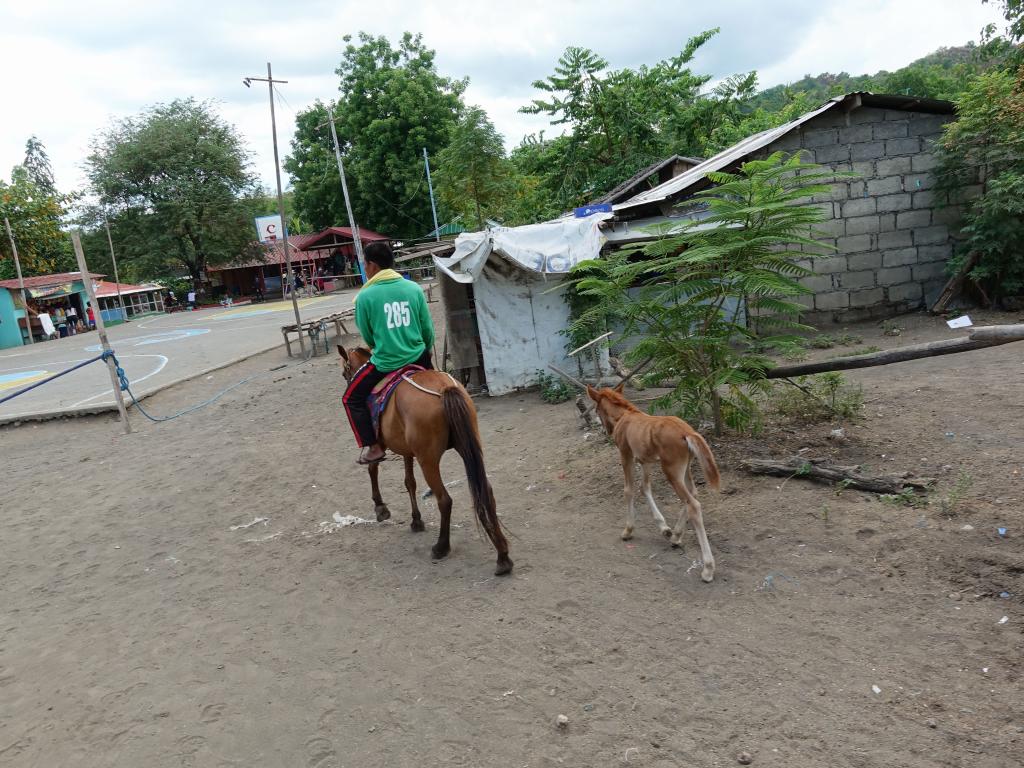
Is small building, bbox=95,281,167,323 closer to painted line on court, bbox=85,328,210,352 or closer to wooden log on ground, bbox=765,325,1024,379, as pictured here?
painted line on court, bbox=85,328,210,352

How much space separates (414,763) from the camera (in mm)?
3174

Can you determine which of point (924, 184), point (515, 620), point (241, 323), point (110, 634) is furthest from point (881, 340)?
point (241, 323)

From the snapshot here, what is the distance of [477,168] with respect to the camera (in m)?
18.0

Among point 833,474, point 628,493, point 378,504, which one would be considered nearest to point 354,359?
point 378,504

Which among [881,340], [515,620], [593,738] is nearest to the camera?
[593,738]

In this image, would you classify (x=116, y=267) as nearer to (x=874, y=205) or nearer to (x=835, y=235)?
(x=835, y=235)

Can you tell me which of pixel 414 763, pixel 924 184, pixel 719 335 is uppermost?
pixel 924 184

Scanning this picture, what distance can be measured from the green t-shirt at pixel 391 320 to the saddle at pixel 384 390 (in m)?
0.09

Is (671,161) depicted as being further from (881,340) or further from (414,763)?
(414,763)

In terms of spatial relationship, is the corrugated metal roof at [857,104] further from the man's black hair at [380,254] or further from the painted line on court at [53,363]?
the painted line on court at [53,363]

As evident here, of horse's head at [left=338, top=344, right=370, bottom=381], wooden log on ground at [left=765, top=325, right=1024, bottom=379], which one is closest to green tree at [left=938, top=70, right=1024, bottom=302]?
wooden log on ground at [left=765, top=325, right=1024, bottom=379]

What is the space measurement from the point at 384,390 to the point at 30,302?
123 feet

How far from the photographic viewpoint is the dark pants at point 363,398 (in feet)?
18.6

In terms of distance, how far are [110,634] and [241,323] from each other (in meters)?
26.1
